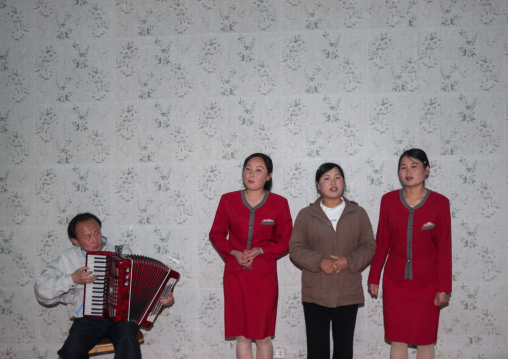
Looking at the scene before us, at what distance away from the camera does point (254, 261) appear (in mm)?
2822

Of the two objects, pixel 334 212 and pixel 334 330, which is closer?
pixel 334 330

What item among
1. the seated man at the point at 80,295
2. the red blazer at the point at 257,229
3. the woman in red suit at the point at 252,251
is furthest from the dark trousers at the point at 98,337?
the red blazer at the point at 257,229

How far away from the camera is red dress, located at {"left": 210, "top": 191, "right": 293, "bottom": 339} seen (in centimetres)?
280

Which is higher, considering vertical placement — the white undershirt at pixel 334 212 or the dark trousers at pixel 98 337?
the white undershirt at pixel 334 212

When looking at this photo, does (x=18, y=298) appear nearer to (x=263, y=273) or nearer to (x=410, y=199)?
(x=263, y=273)

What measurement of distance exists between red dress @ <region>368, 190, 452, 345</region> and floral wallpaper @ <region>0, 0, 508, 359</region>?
1.55ft

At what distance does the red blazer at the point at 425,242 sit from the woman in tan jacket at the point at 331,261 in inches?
6.7

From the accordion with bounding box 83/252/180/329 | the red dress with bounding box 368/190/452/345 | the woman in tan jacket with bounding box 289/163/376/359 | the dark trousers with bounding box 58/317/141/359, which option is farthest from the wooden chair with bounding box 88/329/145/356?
the red dress with bounding box 368/190/452/345

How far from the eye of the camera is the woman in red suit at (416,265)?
274 centimetres

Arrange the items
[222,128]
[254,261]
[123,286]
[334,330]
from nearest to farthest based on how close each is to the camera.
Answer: [123,286] → [334,330] → [254,261] → [222,128]

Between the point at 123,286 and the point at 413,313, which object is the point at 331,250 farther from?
the point at 123,286

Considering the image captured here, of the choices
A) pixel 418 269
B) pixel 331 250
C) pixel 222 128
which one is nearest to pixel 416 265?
pixel 418 269

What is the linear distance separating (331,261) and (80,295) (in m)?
1.54

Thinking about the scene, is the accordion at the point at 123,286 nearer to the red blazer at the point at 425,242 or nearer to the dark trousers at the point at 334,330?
the dark trousers at the point at 334,330
